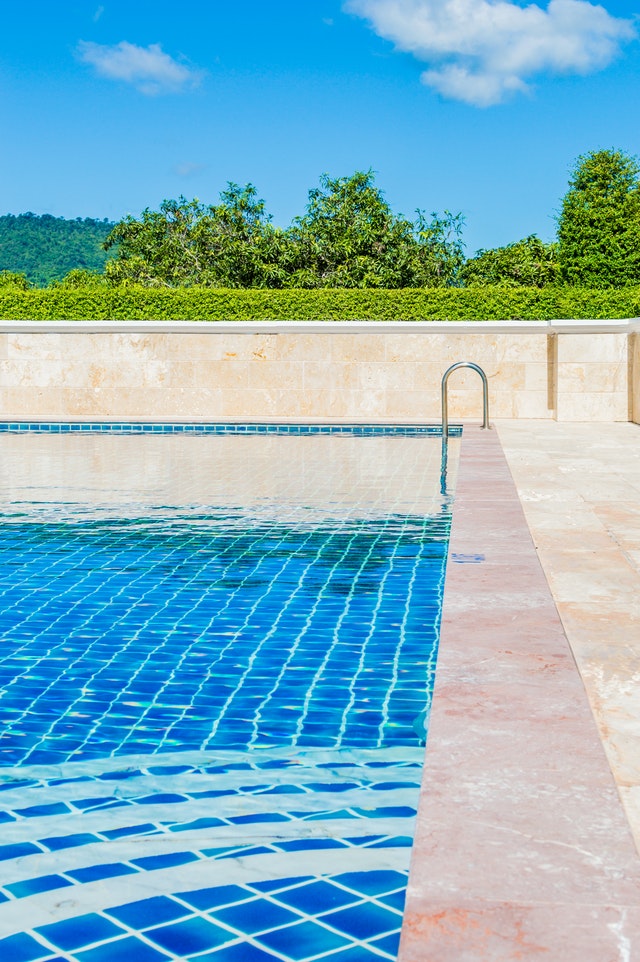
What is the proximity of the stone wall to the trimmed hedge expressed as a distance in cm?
119

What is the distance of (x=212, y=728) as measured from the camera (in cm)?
319

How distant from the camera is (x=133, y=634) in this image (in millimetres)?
4230

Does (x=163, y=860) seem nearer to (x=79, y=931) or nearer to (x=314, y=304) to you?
(x=79, y=931)

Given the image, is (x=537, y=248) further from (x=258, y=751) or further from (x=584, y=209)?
(x=258, y=751)

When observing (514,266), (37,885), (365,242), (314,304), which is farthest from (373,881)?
(514,266)

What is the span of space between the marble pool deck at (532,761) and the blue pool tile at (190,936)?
1.39 ft

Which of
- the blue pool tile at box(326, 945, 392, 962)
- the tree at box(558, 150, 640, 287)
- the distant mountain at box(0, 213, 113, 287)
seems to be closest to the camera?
the blue pool tile at box(326, 945, 392, 962)

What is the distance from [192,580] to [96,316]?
41.4 ft

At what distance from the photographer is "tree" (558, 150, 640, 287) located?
30750 millimetres

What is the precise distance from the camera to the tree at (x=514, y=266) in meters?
31.0

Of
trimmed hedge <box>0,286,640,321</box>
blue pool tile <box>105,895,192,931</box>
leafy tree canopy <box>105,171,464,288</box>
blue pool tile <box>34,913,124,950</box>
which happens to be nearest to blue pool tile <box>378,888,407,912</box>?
blue pool tile <box>105,895,192,931</box>

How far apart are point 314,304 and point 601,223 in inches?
730

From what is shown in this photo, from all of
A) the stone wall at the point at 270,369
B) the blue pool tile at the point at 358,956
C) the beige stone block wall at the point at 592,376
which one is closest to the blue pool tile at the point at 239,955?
the blue pool tile at the point at 358,956

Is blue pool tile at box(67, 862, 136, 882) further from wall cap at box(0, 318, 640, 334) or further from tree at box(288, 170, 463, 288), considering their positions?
tree at box(288, 170, 463, 288)
